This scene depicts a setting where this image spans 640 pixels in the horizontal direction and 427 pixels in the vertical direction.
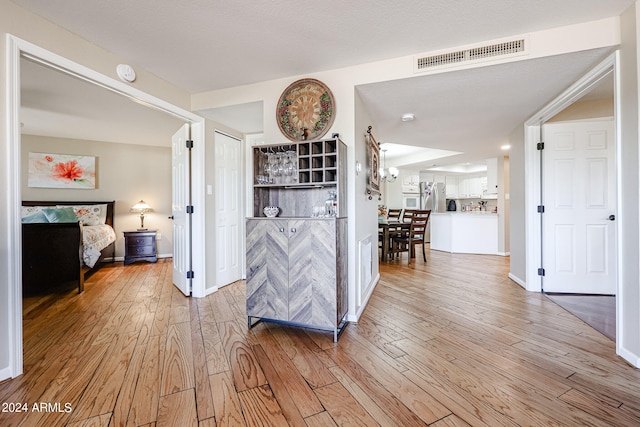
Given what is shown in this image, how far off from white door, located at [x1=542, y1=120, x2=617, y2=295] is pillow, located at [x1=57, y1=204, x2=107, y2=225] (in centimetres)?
686

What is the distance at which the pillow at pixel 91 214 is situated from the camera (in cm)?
486

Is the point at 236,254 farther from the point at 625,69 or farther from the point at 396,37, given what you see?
the point at 625,69

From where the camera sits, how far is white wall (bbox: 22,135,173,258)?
15.9ft

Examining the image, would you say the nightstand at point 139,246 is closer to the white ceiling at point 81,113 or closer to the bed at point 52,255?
the bed at point 52,255

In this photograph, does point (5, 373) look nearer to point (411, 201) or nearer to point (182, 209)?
point (182, 209)

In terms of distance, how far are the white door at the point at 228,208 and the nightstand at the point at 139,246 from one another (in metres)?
2.37

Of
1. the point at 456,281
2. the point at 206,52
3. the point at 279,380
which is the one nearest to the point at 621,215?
the point at 456,281

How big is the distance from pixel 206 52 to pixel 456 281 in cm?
390

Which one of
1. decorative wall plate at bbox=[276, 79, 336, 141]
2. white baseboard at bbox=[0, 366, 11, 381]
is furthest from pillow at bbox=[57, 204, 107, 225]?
decorative wall plate at bbox=[276, 79, 336, 141]

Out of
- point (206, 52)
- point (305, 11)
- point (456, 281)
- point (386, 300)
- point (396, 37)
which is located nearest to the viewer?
point (305, 11)

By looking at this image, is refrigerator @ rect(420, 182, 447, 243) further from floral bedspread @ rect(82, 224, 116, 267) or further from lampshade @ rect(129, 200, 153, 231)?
floral bedspread @ rect(82, 224, 116, 267)

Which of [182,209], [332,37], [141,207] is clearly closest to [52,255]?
[182,209]

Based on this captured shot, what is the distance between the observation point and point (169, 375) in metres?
1.67

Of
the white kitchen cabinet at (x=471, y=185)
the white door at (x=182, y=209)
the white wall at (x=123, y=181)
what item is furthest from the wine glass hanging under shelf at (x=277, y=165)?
the white kitchen cabinet at (x=471, y=185)
